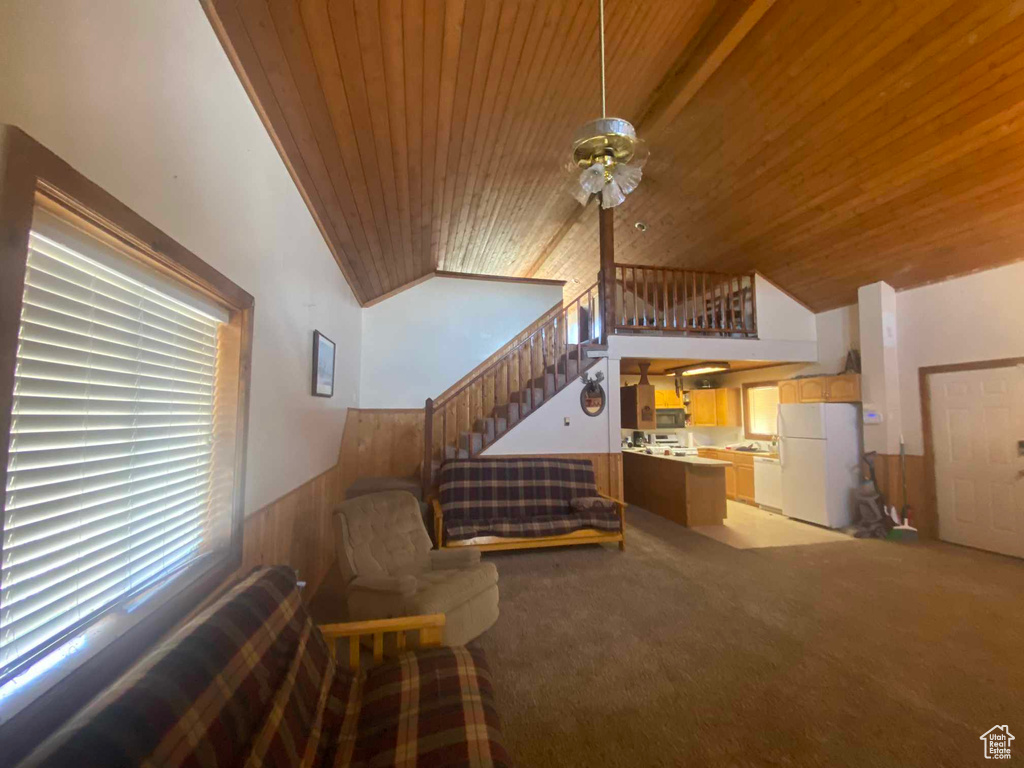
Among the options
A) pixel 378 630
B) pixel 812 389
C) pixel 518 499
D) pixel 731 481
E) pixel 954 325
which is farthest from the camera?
pixel 731 481

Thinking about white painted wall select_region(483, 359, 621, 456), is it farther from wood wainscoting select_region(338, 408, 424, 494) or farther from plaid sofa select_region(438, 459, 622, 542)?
wood wainscoting select_region(338, 408, 424, 494)

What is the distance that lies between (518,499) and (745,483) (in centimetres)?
408

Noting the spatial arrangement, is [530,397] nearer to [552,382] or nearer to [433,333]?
[552,382]

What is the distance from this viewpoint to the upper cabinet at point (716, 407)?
697 centimetres

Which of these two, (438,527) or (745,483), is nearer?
(438,527)

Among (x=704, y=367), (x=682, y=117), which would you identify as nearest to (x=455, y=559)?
(x=682, y=117)

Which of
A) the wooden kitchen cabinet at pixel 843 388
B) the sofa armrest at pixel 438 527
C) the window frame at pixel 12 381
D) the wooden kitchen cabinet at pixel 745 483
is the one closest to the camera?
the window frame at pixel 12 381

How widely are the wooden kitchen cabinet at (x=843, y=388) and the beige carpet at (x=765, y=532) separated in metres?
1.60

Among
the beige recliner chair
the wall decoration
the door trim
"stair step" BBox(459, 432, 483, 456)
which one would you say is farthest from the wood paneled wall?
the beige recliner chair

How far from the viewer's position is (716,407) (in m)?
7.20

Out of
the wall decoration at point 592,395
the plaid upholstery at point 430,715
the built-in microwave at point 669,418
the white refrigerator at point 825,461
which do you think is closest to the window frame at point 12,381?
the plaid upholstery at point 430,715

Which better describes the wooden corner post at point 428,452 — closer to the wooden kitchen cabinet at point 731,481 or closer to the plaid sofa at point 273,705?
the plaid sofa at point 273,705

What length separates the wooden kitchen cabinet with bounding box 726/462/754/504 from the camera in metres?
6.18

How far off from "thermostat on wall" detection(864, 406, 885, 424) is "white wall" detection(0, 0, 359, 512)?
6055 millimetres
